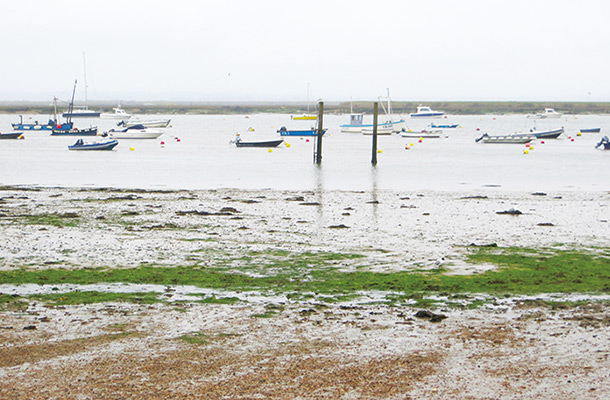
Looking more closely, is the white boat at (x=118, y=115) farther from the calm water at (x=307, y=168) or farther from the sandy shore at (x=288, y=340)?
the sandy shore at (x=288, y=340)

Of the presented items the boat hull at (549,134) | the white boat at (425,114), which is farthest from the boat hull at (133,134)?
the white boat at (425,114)

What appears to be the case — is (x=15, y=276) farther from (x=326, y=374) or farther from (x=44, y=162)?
(x=44, y=162)

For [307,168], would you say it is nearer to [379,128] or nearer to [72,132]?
[72,132]

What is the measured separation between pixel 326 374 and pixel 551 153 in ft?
216

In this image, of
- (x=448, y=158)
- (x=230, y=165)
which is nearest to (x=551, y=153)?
(x=448, y=158)

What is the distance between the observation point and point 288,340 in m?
10.5

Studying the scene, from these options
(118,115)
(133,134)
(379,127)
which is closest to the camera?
(133,134)

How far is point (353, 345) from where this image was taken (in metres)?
10.2

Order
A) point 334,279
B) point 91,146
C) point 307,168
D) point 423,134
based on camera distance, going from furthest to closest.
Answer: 1. point 423,134
2. point 91,146
3. point 307,168
4. point 334,279

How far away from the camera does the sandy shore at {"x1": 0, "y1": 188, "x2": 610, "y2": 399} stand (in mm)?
8625

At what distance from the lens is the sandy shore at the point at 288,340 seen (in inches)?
340

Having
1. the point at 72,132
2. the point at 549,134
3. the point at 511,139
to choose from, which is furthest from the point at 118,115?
the point at 511,139

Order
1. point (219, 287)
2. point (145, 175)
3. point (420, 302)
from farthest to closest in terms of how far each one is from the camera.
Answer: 1. point (145, 175)
2. point (219, 287)
3. point (420, 302)

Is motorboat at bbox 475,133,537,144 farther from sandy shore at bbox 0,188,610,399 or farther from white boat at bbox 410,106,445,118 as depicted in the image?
white boat at bbox 410,106,445,118
